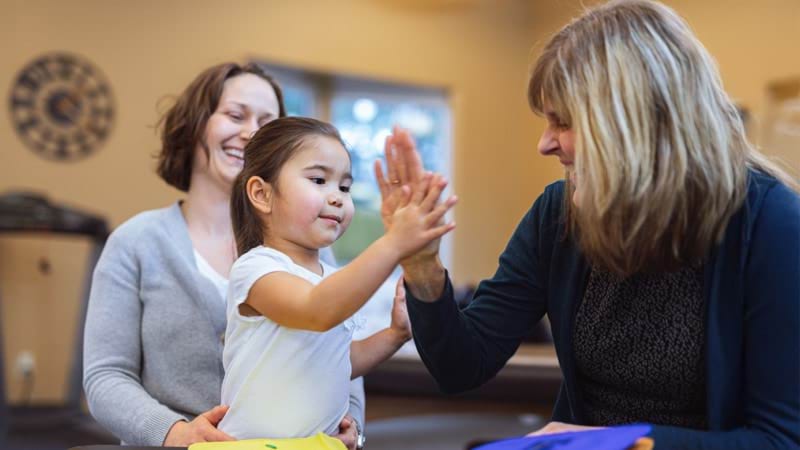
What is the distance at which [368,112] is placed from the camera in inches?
285

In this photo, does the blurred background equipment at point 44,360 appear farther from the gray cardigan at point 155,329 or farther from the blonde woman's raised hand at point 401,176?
the blonde woman's raised hand at point 401,176

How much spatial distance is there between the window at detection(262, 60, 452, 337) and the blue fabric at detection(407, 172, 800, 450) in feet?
17.5

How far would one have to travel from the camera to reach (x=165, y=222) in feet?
5.65

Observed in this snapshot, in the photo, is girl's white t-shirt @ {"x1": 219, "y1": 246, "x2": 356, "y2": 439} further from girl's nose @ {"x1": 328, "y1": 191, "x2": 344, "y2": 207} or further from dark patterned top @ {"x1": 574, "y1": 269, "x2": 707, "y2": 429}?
dark patterned top @ {"x1": 574, "y1": 269, "x2": 707, "y2": 429}

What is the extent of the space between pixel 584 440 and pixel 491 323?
0.47 m

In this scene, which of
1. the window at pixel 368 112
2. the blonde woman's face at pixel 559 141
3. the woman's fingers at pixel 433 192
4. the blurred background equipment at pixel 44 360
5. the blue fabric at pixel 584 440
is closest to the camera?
the blue fabric at pixel 584 440

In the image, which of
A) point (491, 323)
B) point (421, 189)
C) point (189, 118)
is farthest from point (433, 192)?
point (189, 118)

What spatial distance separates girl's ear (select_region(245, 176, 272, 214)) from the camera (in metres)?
1.37

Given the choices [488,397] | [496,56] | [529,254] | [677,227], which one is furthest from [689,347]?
[496,56]

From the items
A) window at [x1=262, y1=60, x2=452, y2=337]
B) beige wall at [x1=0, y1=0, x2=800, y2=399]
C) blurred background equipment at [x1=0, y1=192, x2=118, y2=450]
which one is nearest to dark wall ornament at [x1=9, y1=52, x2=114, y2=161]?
beige wall at [x1=0, y1=0, x2=800, y2=399]

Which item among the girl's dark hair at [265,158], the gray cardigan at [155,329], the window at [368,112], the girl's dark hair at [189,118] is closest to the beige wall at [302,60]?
the window at [368,112]

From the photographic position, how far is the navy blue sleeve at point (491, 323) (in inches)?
53.3

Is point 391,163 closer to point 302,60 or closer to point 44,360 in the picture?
point 44,360

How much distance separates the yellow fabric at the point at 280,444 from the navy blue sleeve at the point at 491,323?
23 centimetres
